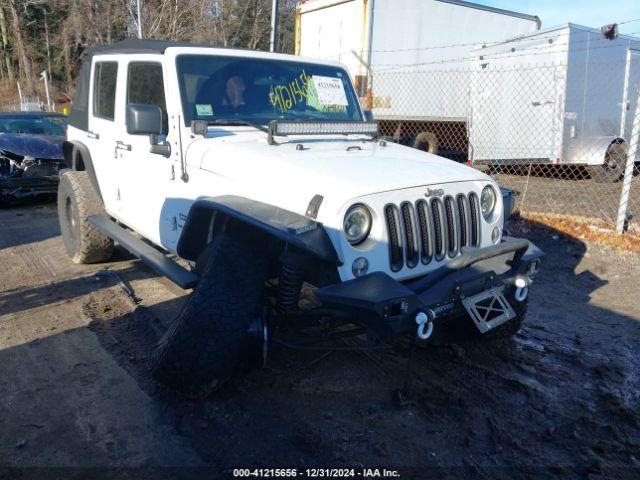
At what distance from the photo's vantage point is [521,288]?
351 centimetres

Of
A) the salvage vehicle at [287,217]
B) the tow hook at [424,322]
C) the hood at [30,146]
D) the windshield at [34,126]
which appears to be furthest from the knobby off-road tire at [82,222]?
the windshield at [34,126]

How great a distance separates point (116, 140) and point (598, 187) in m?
9.02

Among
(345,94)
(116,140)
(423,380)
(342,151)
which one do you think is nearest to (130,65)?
(116,140)

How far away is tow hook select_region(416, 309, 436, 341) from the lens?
289cm

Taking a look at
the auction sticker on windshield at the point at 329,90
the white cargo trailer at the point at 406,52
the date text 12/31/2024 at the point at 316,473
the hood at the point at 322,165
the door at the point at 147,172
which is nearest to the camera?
the date text 12/31/2024 at the point at 316,473

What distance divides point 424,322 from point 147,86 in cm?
302

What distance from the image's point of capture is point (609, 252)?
20.8ft

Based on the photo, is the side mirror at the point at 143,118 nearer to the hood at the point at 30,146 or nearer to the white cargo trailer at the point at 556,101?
the hood at the point at 30,146

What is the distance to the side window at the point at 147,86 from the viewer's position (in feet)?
14.1

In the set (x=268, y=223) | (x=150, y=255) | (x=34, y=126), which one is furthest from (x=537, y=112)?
(x=34, y=126)

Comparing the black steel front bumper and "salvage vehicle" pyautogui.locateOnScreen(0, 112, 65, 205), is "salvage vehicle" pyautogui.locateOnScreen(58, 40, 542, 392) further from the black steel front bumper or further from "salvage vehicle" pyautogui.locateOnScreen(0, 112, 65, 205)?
"salvage vehicle" pyautogui.locateOnScreen(0, 112, 65, 205)

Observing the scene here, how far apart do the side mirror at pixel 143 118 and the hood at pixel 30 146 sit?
6080 mm

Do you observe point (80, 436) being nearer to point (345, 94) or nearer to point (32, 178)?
point (345, 94)

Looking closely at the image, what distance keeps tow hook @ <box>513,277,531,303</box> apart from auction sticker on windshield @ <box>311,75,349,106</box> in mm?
2219
